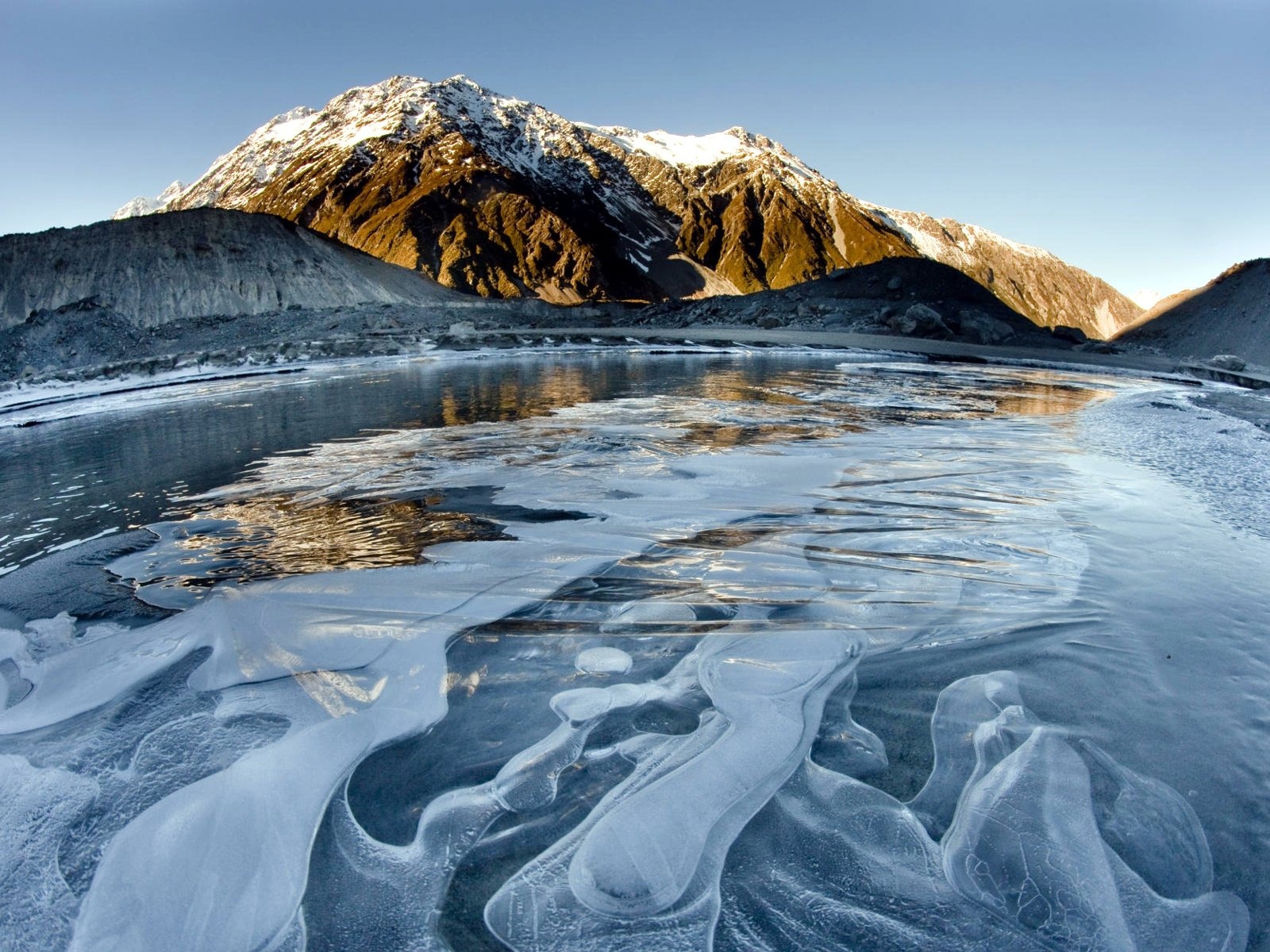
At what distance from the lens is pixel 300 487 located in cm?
477

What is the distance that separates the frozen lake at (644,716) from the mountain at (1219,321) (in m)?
18.8

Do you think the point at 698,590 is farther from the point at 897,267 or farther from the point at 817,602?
the point at 897,267

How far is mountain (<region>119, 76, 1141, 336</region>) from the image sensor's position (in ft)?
291

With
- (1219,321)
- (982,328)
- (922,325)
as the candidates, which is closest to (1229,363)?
(982,328)

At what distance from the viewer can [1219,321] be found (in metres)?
20.0

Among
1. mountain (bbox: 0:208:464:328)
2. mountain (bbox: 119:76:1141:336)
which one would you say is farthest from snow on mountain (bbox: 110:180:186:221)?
mountain (bbox: 0:208:464:328)

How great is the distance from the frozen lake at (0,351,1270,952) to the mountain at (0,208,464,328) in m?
25.2

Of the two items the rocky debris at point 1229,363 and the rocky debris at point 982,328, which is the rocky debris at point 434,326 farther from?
the rocky debris at point 1229,363

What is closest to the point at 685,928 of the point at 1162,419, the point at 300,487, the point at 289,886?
the point at 289,886

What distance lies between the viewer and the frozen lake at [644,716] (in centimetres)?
143

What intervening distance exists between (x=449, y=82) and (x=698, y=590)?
474ft

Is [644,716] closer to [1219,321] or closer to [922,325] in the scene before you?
[922,325]

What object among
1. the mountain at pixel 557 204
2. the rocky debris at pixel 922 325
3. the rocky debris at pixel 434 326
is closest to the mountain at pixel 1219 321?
the rocky debris at pixel 434 326

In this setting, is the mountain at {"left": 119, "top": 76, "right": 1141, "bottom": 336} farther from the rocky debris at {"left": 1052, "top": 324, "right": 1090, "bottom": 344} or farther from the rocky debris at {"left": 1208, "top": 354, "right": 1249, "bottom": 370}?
the rocky debris at {"left": 1208, "top": 354, "right": 1249, "bottom": 370}
